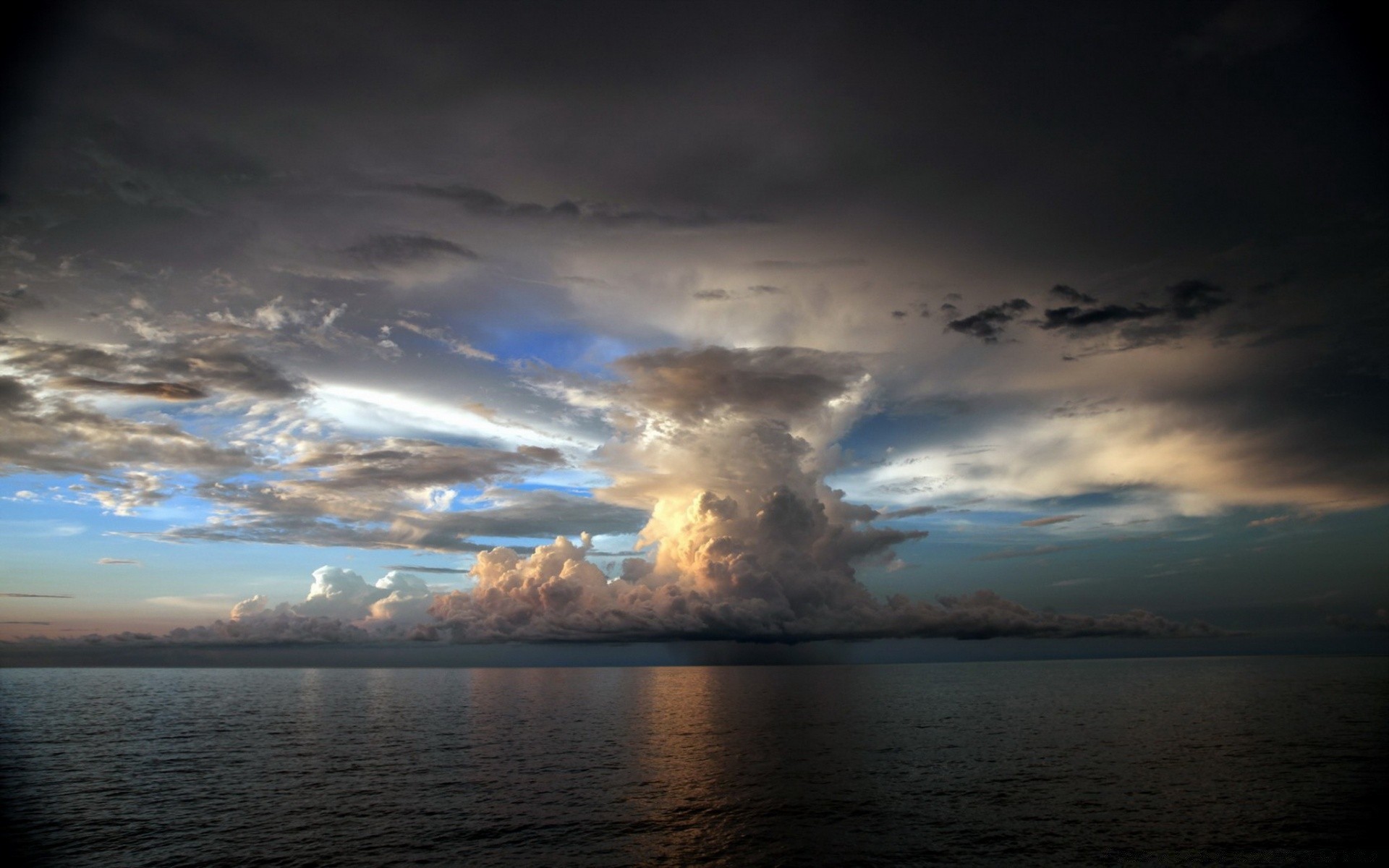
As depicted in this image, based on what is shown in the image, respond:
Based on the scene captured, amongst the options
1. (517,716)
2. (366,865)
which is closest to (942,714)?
(517,716)

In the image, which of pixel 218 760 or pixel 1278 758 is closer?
pixel 1278 758

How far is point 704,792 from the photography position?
66375mm

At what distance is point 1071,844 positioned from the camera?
47.6 m

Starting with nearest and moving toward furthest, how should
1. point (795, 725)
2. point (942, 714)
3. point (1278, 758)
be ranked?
1. point (1278, 758)
2. point (795, 725)
3. point (942, 714)

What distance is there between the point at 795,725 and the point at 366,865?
9392 centimetres

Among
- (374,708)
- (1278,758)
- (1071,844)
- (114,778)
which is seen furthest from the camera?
(374,708)

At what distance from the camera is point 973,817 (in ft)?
181

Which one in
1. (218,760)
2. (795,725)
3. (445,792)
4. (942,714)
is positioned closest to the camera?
(445,792)

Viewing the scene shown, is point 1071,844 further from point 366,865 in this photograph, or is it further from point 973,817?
point 366,865

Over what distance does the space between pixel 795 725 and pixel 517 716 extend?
61.4m

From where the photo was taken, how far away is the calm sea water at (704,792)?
47500 mm

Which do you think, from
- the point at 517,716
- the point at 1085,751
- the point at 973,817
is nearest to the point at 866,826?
the point at 973,817

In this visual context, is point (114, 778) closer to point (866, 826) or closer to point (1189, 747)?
point (866, 826)

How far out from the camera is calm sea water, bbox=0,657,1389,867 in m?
47.5
